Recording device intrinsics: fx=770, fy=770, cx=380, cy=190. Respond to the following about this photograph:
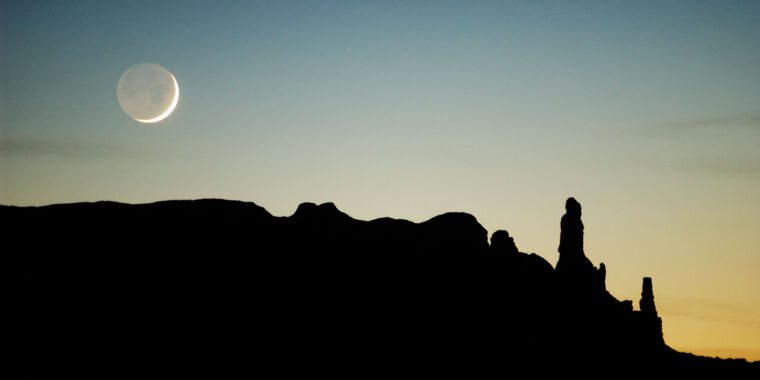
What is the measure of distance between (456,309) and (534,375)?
45.7 feet

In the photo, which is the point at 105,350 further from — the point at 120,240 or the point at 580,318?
the point at 580,318

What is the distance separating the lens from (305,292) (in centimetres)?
10562

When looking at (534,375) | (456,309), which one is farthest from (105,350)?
(534,375)

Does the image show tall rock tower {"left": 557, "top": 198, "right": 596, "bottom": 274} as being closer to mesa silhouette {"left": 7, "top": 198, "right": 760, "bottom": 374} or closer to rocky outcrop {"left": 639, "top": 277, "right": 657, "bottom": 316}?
mesa silhouette {"left": 7, "top": 198, "right": 760, "bottom": 374}

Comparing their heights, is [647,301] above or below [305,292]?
above

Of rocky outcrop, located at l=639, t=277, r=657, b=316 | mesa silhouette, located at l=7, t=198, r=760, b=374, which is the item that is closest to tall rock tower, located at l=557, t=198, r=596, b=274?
mesa silhouette, located at l=7, t=198, r=760, b=374

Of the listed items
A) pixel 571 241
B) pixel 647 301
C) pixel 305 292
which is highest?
pixel 571 241

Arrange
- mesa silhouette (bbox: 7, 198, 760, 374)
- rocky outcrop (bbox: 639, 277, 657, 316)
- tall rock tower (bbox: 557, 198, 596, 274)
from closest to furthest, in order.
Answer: mesa silhouette (bbox: 7, 198, 760, 374) → tall rock tower (bbox: 557, 198, 596, 274) → rocky outcrop (bbox: 639, 277, 657, 316)

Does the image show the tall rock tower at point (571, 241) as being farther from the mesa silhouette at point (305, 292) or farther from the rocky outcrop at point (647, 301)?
the rocky outcrop at point (647, 301)

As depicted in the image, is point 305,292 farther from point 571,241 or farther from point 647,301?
point 647,301

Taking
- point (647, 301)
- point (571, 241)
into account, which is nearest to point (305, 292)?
point (571, 241)

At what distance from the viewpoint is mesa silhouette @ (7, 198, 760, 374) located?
3671 inches

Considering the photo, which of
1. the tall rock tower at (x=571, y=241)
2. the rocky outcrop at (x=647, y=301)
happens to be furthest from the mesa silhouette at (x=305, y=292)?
the rocky outcrop at (x=647, y=301)

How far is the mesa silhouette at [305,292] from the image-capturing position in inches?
3671
